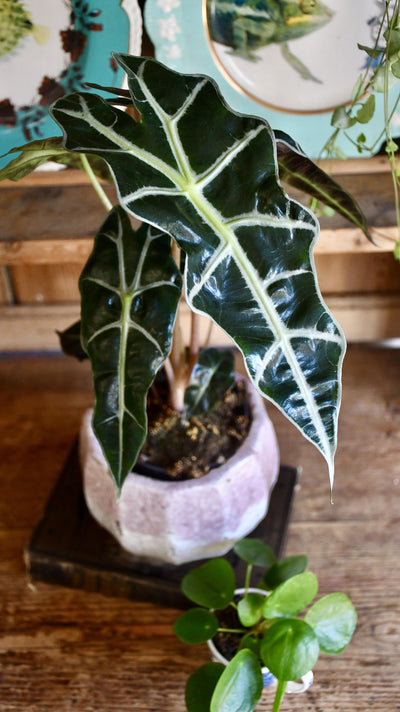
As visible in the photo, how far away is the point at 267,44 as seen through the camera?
2.77 feet

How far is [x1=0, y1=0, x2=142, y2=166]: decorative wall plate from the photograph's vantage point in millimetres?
817

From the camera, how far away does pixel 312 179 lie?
26.4 inches

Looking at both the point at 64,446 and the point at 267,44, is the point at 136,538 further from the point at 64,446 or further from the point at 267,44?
the point at 267,44

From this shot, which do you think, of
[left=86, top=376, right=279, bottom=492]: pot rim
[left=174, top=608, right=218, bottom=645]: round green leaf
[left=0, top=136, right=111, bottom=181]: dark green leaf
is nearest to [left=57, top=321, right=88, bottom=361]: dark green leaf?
[left=86, top=376, right=279, bottom=492]: pot rim

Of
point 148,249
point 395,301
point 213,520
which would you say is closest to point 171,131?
point 148,249

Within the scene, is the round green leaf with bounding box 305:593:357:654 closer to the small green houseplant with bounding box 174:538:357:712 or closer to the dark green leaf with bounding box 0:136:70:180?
the small green houseplant with bounding box 174:538:357:712

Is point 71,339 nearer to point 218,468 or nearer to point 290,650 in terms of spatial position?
point 218,468

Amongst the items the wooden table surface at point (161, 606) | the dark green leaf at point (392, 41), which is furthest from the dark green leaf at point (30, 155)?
the wooden table surface at point (161, 606)

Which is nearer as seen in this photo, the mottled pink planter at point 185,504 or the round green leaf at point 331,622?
the round green leaf at point 331,622

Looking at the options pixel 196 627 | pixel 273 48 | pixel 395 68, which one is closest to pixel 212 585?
pixel 196 627

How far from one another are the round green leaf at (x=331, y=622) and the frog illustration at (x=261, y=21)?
27.6 inches

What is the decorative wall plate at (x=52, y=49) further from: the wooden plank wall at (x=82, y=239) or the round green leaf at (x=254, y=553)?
the round green leaf at (x=254, y=553)

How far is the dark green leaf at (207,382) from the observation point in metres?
0.85

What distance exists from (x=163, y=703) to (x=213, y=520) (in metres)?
0.23
